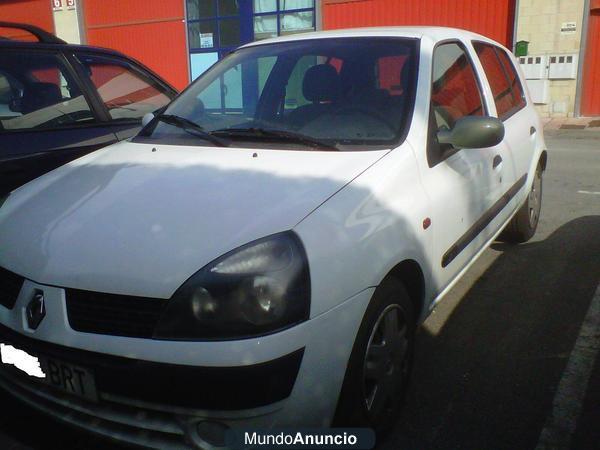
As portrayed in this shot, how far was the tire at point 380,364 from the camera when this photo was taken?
203 centimetres

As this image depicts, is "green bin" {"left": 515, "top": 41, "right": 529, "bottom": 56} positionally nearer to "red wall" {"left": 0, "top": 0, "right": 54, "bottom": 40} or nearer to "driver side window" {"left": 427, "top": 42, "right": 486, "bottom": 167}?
"driver side window" {"left": 427, "top": 42, "right": 486, "bottom": 167}

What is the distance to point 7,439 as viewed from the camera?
2363mm

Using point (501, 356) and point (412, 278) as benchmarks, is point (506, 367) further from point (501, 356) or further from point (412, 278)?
point (412, 278)

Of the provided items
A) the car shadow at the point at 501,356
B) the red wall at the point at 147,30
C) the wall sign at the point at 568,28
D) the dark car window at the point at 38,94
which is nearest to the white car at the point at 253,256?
the car shadow at the point at 501,356

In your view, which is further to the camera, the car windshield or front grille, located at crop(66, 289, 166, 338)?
the car windshield

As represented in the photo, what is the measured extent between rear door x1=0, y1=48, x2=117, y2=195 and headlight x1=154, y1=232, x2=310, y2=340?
5.96 ft

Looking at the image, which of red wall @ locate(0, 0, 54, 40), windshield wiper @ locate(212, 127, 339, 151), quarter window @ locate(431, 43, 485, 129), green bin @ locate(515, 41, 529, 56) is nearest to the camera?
windshield wiper @ locate(212, 127, 339, 151)

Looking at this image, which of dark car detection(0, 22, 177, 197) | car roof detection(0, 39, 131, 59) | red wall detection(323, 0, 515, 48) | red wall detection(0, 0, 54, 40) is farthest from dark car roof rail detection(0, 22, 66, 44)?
red wall detection(0, 0, 54, 40)

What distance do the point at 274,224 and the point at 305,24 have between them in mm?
15208

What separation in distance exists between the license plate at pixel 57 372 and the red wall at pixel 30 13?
67.6 ft

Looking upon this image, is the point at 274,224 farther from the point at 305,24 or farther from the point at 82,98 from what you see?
the point at 305,24

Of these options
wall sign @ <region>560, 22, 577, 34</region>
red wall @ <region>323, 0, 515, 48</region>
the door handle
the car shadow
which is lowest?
the car shadow

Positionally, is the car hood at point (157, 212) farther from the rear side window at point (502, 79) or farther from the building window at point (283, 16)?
the building window at point (283, 16)

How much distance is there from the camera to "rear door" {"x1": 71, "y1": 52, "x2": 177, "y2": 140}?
3.91 metres
